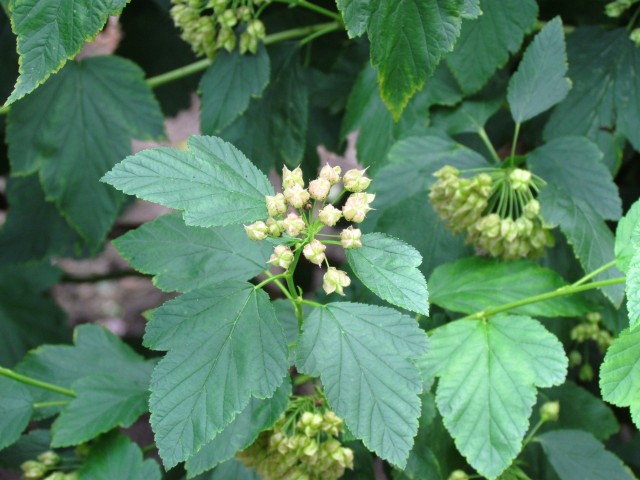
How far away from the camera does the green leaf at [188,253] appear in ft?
3.95

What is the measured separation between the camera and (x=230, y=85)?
161 centimetres

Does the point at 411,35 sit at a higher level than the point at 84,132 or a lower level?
higher

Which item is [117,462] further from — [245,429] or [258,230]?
[258,230]

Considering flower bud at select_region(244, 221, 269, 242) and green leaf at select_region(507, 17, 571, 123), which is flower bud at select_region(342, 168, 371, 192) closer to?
flower bud at select_region(244, 221, 269, 242)

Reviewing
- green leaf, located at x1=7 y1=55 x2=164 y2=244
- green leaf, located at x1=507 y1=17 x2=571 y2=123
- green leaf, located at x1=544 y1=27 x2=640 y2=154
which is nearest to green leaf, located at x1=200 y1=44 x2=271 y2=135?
green leaf, located at x1=7 y1=55 x2=164 y2=244

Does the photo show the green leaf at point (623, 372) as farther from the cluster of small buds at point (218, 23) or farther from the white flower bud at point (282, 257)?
the cluster of small buds at point (218, 23)

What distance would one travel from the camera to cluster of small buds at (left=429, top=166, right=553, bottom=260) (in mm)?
1343

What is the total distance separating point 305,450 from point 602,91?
37.6 inches

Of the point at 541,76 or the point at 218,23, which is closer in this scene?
the point at 541,76

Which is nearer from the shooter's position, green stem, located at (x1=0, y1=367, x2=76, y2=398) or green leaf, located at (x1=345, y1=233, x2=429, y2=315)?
green leaf, located at (x1=345, y1=233, x2=429, y2=315)

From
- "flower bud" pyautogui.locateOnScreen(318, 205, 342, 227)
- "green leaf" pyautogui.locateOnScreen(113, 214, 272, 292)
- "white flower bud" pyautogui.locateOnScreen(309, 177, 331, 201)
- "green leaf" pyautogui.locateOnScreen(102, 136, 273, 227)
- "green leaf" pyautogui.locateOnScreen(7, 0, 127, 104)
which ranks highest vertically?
"green leaf" pyautogui.locateOnScreen(7, 0, 127, 104)

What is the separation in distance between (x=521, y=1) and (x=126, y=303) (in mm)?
2525

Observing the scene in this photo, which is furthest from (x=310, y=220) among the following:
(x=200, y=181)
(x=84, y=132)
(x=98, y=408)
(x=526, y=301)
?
(x=84, y=132)

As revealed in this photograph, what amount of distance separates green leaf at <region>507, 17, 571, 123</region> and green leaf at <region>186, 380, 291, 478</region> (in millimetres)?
709
